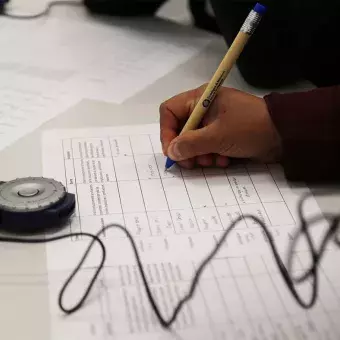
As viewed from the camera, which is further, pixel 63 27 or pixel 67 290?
pixel 63 27

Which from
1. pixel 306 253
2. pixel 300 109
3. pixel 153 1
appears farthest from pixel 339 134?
pixel 153 1

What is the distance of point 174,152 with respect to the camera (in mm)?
595

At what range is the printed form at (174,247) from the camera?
416 millimetres

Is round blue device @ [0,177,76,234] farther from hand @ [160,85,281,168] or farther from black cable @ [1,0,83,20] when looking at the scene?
black cable @ [1,0,83,20]

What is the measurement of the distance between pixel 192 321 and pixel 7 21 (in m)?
0.72

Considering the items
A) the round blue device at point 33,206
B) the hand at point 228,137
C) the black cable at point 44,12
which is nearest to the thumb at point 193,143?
the hand at point 228,137

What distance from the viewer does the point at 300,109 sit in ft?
1.93

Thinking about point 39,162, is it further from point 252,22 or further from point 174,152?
point 252,22

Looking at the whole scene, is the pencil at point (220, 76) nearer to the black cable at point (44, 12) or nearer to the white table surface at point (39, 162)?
the white table surface at point (39, 162)

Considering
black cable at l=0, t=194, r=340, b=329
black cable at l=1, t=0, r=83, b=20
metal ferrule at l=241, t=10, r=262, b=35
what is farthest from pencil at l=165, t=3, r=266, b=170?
black cable at l=1, t=0, r=83, b=20

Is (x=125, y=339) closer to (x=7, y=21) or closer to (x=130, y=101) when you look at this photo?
(x=130, y=101)

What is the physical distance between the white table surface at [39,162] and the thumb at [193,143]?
0.38 ft

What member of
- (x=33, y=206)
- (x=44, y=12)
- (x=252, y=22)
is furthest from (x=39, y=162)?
(x=44, y=12)

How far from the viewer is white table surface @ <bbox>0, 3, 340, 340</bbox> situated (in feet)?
1.38
